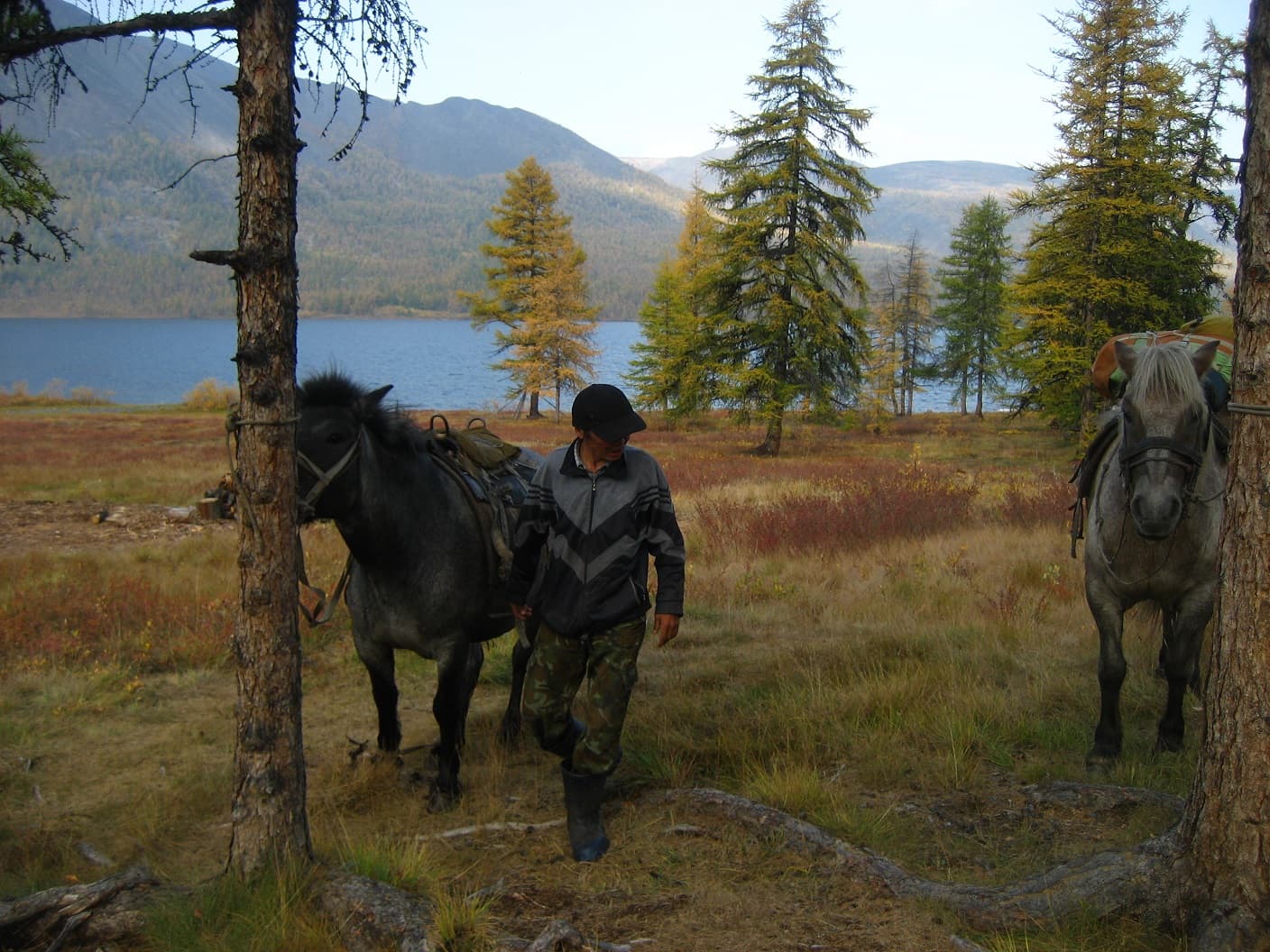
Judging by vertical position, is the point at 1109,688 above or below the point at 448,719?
above

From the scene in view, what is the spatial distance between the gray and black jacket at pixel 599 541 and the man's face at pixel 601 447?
4cm

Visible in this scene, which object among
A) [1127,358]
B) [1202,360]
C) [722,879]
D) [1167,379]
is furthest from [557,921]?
[1202,360]

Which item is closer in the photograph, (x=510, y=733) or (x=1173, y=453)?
(x=1173, y=453)

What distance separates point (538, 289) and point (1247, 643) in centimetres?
4171

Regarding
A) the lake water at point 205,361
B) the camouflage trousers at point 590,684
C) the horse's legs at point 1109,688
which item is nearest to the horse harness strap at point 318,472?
the camouflage trousers at point 590,684

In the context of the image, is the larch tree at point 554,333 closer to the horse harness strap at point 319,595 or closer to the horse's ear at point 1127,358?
the horse harness strap at point 319,595

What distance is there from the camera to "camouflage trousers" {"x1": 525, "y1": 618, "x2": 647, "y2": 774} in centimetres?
425

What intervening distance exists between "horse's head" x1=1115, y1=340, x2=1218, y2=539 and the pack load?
532 mm

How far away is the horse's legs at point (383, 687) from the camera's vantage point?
5309 millimetres

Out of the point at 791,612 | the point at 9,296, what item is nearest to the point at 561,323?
the point at 791,612

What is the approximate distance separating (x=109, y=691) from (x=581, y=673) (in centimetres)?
506

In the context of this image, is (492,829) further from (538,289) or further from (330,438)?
(538,289)

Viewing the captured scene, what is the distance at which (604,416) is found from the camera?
4176 mm

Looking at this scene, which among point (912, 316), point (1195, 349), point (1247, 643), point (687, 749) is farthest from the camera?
point (912, 316)
